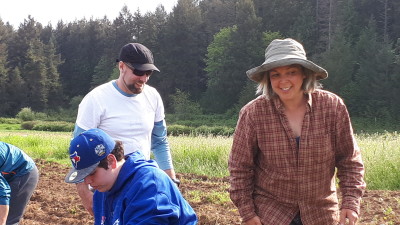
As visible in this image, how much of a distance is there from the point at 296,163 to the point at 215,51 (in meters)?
41.8

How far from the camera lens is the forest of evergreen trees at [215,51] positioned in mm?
35812

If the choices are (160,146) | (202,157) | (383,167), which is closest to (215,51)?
(202,157)

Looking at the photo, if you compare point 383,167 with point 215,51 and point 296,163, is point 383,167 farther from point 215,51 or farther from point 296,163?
point 215,51

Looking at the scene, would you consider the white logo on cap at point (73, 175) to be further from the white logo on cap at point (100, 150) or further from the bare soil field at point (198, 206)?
the bare soil field at point (198, 206)

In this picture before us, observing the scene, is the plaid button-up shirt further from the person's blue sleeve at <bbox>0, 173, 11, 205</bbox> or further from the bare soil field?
the bare soil field

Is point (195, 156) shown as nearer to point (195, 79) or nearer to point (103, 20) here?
point (195, 79)

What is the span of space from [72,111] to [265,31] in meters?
18.4

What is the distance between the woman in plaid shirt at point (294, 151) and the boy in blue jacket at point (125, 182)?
2.23 feet

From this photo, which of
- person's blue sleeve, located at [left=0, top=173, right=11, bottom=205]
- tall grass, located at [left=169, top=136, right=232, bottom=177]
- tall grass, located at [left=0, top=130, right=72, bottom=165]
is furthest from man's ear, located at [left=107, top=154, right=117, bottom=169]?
tall grass, located at [left=0, top=130, right=72, bottom=165]

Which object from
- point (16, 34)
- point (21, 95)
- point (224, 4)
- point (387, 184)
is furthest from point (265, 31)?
point (387, 184)

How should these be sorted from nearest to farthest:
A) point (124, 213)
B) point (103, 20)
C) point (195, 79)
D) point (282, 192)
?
point (124, 213)
point (282, 192)
point (195, 79)
point (103, 20)

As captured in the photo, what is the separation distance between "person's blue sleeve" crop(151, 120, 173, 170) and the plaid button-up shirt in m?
1.00

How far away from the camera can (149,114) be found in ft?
11.7

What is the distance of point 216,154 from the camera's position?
11.0m
